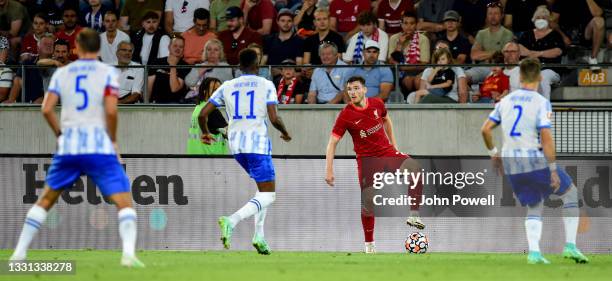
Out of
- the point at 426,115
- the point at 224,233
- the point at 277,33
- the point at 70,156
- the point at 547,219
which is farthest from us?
the point at 277,33

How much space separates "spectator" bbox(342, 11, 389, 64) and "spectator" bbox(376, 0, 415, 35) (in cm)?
71

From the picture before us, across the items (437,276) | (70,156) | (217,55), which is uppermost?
(217,55)

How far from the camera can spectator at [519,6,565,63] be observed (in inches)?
833

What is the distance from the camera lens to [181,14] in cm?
2362

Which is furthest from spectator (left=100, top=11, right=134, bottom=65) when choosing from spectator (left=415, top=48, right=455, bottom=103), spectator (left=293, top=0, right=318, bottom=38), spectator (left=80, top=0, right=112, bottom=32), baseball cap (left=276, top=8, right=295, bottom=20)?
spectator (left=415, top=48, right=455, bottom=103)

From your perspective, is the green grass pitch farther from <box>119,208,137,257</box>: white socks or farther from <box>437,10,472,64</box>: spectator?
<box>437,10,472,64</box>: spectator

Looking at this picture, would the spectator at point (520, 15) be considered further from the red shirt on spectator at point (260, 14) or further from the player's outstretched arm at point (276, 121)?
the player's outstretched arm at point (276, 121)

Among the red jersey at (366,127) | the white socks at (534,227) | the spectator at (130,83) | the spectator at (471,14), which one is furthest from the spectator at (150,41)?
the white socks at (534,227)

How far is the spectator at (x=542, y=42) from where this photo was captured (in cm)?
2116

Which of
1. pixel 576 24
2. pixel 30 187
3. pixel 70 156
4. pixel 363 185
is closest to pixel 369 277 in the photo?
pixel 70 156

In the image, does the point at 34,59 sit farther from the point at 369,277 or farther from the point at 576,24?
the point at 369,277

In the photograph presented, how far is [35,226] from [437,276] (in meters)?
3.78

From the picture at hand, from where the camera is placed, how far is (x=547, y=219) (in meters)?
18.1

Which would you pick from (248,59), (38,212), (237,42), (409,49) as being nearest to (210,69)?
(237,42)
